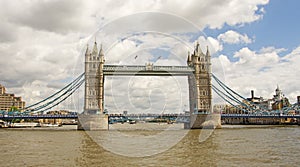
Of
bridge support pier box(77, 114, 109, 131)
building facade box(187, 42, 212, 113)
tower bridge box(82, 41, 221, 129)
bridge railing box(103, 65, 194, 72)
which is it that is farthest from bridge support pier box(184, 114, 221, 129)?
bridge support pier box(77, 114, 109, 131)

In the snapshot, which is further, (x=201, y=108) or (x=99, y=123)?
(x=201, y=108)

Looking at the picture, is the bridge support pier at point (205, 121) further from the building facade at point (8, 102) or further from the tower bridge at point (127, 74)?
the building facade at point (8, 102)

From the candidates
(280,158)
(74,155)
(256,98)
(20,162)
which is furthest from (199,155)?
(256,98)

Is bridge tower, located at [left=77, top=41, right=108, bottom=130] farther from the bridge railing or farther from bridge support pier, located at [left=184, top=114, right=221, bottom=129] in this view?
bridge support pier, located at [left=184, top=114, right=221, bottom=129]

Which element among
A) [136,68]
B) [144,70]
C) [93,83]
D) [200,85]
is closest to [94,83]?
[93,83]

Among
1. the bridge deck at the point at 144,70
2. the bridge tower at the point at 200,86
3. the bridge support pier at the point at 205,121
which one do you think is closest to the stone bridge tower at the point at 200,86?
the bridge tower at the point at 200,86

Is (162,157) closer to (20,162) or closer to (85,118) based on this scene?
(20,162)
